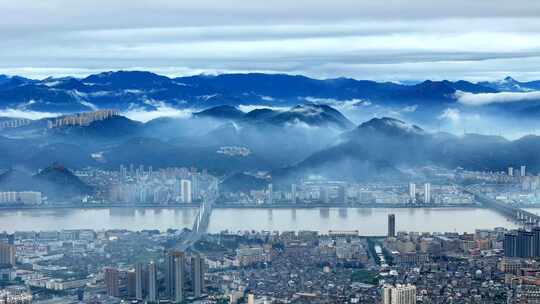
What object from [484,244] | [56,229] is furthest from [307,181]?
[484,244]

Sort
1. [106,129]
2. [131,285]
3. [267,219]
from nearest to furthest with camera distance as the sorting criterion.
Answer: [131,285] → [267,219] → [106,129]

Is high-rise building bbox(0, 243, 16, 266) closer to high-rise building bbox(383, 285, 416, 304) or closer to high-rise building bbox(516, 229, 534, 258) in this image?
high-rise building bbox(383, 285, 416, 304)

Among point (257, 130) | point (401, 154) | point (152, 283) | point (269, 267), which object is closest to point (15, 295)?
point (152, 283)

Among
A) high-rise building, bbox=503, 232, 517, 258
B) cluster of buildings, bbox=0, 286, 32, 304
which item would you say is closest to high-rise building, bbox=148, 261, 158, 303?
cluster of buildings, bbox=0, 286, 32, 304

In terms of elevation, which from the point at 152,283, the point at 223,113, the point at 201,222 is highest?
the point at 223,113

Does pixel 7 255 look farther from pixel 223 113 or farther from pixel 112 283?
pixel 223 113

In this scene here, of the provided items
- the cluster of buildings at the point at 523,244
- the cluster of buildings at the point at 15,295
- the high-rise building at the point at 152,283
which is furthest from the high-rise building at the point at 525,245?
the cluster of buildings at the point at 15,295

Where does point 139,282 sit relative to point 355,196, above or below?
below

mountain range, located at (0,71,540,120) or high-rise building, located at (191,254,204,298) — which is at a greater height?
mountain range, located at (0,71,540,120)
